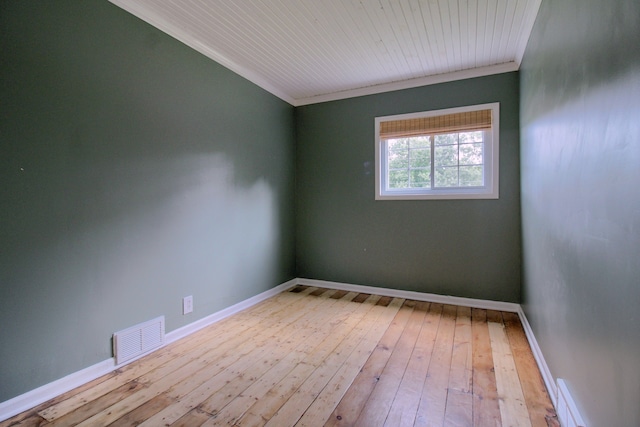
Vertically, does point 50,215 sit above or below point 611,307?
above

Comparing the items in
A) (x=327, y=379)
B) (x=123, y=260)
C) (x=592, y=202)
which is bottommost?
(x=327, y=379)

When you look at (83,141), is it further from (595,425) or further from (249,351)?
(595,425)

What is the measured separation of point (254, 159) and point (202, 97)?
0.85 metres

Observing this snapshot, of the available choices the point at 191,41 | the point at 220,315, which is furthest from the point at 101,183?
the point at 220,315

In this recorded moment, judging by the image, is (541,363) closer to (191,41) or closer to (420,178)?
(420,178)

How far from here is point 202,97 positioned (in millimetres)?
2682

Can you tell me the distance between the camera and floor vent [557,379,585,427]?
4.17 ft

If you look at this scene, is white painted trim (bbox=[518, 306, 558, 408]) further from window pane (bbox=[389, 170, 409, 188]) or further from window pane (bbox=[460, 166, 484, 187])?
window pane (bbox=[389, 170, 409, 188])

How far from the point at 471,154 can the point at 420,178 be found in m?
0.58

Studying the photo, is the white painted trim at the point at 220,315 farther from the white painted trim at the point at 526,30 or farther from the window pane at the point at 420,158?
the white painted trim at the point at 526,30

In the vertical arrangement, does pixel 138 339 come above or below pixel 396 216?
below

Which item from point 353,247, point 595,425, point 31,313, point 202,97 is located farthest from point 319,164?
point 595,425

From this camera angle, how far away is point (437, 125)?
334cm

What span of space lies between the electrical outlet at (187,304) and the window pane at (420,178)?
2.64m
